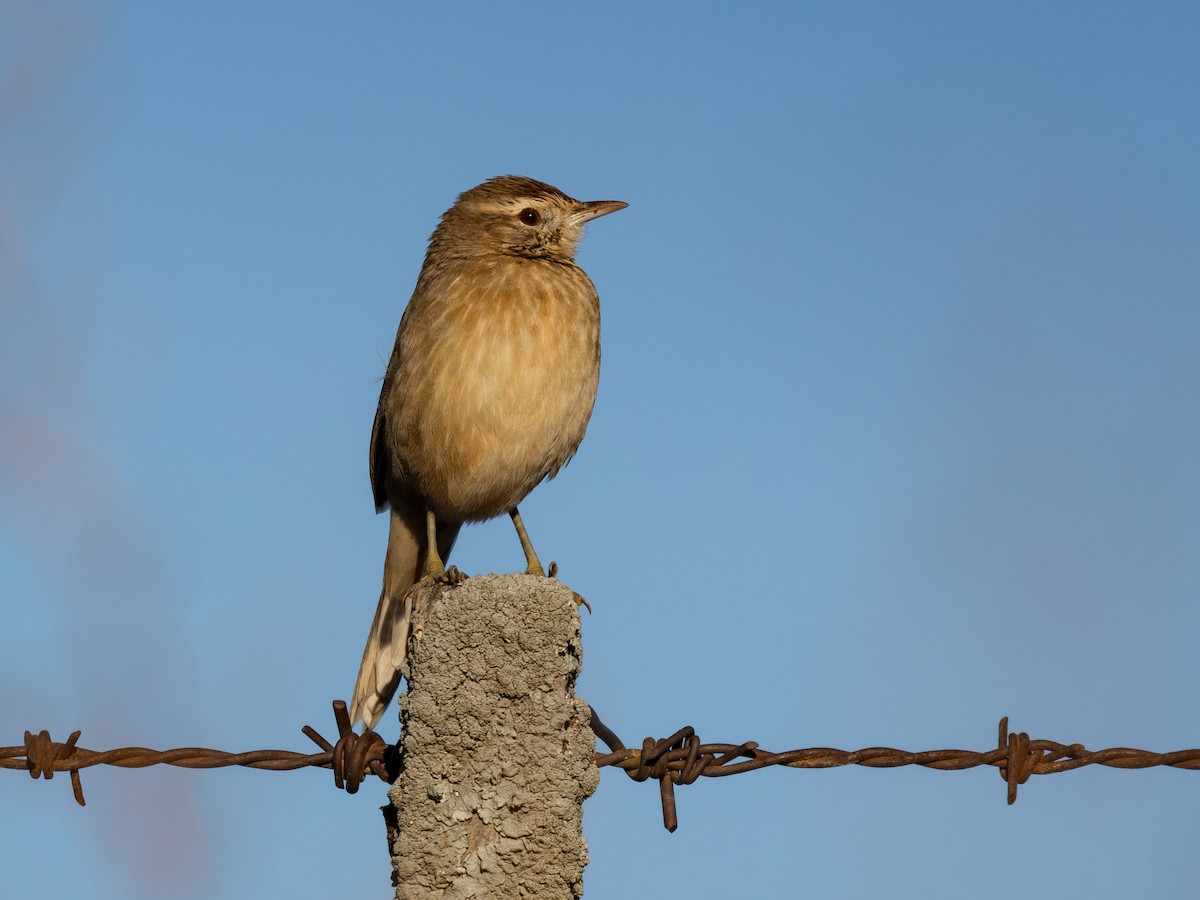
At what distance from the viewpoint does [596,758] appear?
3.83m

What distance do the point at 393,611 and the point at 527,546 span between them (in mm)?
767

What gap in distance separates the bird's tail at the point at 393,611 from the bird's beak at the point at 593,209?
69.2 inches

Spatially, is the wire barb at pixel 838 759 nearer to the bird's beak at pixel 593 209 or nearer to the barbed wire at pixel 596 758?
the barbed wire at pixel 596 758

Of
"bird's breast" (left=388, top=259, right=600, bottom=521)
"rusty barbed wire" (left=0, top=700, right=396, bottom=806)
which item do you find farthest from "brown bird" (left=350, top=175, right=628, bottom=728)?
"rusty barbed wire" (left=0, top=700, right=396, bottom=806)

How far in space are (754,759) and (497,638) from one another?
2.97 feet

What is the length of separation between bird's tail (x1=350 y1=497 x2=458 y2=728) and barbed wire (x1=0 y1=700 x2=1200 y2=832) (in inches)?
79.4

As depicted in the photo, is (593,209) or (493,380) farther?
(593,209)

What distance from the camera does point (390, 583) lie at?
23.4 ft

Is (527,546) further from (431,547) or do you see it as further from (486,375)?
(486,375)

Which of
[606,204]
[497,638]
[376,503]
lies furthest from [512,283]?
[497,638]

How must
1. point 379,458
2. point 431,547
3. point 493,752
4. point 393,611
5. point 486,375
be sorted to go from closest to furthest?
point 493,752
point 486,375
point 431,547
point 393,611
point 379,458

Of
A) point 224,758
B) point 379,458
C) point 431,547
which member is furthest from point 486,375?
point 224,758

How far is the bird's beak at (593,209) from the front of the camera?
7.10 metres

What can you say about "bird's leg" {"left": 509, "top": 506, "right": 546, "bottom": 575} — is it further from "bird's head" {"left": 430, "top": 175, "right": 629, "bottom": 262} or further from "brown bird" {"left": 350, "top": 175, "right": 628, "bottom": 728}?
"bird's head" {"left": 430, "top": 175, "right": 629, "bottom": 262}
